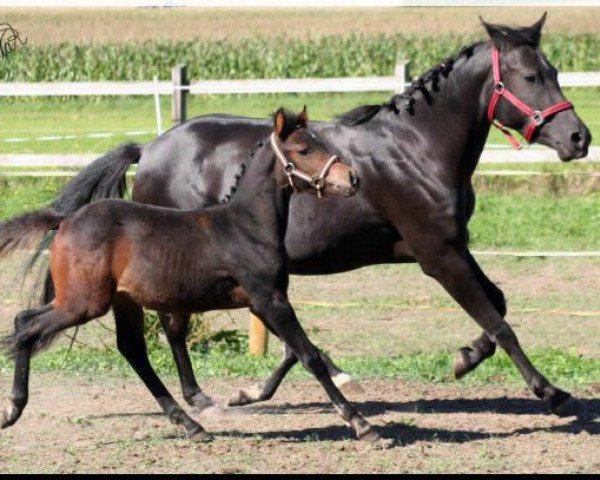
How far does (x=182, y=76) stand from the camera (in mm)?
15797

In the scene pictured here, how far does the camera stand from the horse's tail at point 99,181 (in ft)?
25.3

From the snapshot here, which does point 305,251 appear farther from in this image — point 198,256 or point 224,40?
point 224,40

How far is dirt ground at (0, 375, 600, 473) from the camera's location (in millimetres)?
5895

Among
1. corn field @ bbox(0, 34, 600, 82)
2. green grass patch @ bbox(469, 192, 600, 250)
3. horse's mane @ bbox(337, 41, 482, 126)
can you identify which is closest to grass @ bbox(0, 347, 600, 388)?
horse's mane @ bbox(337, 41, 482, 126)

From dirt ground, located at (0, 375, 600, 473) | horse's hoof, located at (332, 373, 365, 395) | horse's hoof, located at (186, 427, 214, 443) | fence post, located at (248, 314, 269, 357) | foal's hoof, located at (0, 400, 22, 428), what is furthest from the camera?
fence post, located at (248, 314, 269, 357)

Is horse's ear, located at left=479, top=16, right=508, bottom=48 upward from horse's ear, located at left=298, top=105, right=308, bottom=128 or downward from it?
upward

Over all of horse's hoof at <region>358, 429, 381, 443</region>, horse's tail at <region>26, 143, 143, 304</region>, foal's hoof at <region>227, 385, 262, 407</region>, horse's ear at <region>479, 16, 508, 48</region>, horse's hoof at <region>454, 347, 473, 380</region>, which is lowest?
foal's hoof at <region>227, 385, 262, 407</region>

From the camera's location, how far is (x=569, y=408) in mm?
6691

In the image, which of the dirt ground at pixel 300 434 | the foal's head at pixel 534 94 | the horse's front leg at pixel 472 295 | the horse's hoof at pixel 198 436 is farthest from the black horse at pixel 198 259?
the foal's head at pixel 534 94

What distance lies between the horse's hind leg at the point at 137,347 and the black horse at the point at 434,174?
0.58m

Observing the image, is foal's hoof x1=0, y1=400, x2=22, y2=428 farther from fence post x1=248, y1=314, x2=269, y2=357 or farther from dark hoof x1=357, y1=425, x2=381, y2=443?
fence post x1=248, y1=314, x2=269, y2=357

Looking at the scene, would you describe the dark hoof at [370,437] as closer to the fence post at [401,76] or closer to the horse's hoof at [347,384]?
the horse's hoof at [347,384]

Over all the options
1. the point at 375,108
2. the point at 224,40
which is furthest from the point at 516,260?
the point at 224,40

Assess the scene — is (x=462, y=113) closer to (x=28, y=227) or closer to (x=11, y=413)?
(x=28, y=227)
